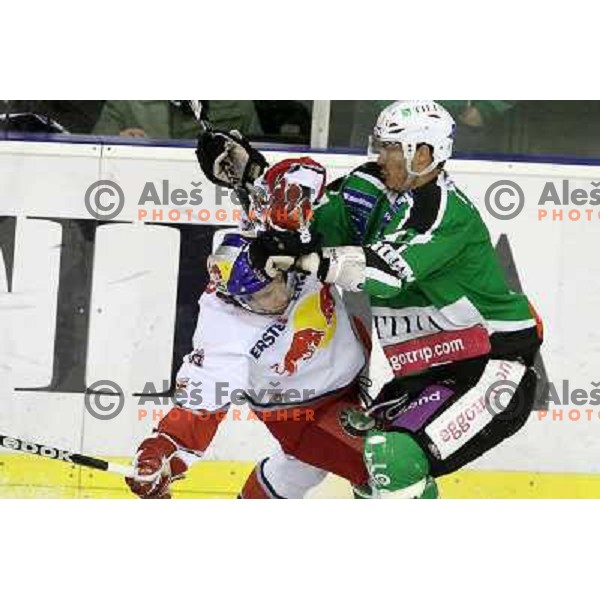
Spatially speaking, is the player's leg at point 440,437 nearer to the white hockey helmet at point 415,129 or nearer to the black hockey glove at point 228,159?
the white hockey helmet at point 415,129

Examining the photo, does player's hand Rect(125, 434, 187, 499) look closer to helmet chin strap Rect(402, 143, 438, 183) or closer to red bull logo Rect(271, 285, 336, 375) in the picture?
red bull logo Rect(271, 285, 336, 375)

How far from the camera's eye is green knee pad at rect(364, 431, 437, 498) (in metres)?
2.97

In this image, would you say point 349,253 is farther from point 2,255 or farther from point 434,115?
point 2,255

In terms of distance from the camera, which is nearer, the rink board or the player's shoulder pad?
the player's shoulder pad

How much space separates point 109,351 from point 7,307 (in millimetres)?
285

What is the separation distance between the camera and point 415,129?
3.03 metres

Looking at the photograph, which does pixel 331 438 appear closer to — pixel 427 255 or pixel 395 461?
pixel 395 461

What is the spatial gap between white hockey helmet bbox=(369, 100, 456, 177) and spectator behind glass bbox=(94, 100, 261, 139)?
346mm

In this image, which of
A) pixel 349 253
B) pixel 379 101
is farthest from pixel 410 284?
pixel 379 101

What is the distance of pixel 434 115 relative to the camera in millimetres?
3059

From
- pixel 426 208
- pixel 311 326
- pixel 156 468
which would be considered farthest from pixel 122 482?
pixel 426 208

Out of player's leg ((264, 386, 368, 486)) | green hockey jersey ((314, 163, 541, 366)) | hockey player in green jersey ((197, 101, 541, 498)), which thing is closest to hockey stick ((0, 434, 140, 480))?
player's leg ((264, 386, 368, 486))

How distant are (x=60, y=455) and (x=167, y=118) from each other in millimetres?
915

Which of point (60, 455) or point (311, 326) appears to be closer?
point (311, 326)
